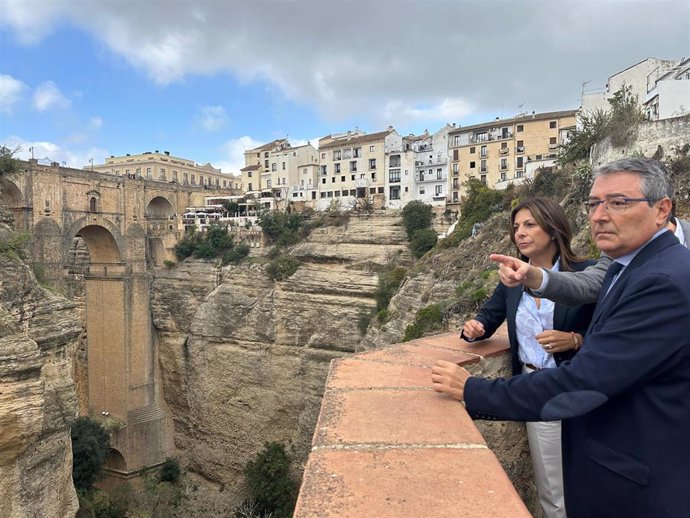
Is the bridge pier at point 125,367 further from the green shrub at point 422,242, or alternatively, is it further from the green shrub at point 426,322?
the green shrub at point 426,322

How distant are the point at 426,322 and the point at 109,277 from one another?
17.0 meters

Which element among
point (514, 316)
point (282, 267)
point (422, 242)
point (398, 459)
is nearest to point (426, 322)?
point (514, 316)

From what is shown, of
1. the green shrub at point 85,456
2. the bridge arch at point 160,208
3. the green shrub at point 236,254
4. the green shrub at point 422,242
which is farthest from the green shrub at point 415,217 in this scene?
the green shrub at point 85,456

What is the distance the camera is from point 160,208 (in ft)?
83.4

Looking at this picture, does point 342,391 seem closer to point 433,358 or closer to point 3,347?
point 433,358

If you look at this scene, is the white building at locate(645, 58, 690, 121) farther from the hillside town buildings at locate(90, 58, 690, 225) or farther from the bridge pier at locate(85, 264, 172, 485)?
the bridge pier at locate(85, 264, 172, 485)

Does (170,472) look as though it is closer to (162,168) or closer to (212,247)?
(212,247)

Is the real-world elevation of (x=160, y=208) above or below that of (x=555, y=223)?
above

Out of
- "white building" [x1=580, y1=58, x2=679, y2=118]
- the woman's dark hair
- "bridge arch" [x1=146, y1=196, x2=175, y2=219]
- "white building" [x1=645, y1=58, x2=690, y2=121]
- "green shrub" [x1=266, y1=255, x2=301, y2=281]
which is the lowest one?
"green shrub" [x1=266, y1=255, x2=301, y2=281]

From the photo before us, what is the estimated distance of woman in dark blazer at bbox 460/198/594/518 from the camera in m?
2.03

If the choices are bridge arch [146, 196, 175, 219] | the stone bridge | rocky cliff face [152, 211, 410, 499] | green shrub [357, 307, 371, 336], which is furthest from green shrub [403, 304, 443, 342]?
bridge arch [146, 196, 175, 219]

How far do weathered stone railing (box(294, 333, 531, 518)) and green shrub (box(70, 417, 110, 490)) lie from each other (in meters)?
15.2

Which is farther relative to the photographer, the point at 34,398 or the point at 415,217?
the point at 415,217

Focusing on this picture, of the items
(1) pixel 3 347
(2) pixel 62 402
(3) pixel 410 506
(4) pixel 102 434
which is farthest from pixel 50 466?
(4) pixel 102 434
